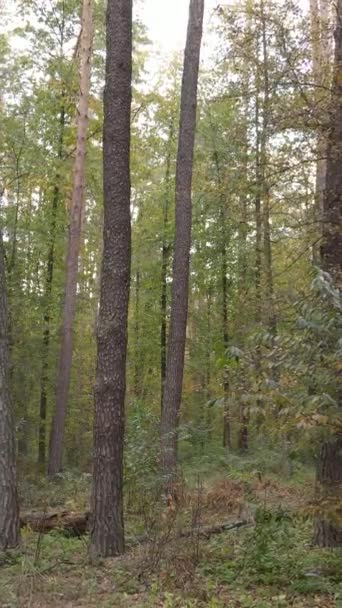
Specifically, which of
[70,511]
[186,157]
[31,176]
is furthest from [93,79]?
[70,511]

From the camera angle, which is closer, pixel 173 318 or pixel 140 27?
pixel 173 318

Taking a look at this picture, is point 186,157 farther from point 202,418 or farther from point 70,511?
point 202,418

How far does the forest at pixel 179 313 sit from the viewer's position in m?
5.11

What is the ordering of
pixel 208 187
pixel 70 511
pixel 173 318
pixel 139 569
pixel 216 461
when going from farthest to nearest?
pixel 216 461 → pixel 173 318 → pixel 208 187 → pixel 70 511 → pixel 139 569

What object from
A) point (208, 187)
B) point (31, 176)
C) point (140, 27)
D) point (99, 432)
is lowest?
point (99, 432)

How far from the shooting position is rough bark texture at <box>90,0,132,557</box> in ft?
22.0

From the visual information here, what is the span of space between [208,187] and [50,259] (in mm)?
10087

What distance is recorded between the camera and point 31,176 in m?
17.5

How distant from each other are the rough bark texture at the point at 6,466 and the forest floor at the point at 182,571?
27 cm

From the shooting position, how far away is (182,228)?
11062 millimetres

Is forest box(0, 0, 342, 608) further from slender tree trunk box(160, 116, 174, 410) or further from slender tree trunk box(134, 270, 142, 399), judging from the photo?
slender tree trunk box(134, 270, 142, 399)

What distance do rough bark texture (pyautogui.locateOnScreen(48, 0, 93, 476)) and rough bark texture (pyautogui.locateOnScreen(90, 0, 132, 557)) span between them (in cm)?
797

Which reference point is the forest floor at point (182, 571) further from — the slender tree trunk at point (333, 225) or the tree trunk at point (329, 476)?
the slender tree trunk at point (333, 225)

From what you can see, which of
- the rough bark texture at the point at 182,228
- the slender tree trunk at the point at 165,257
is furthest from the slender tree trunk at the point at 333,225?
the slender tree trunk at the point at 165,257
